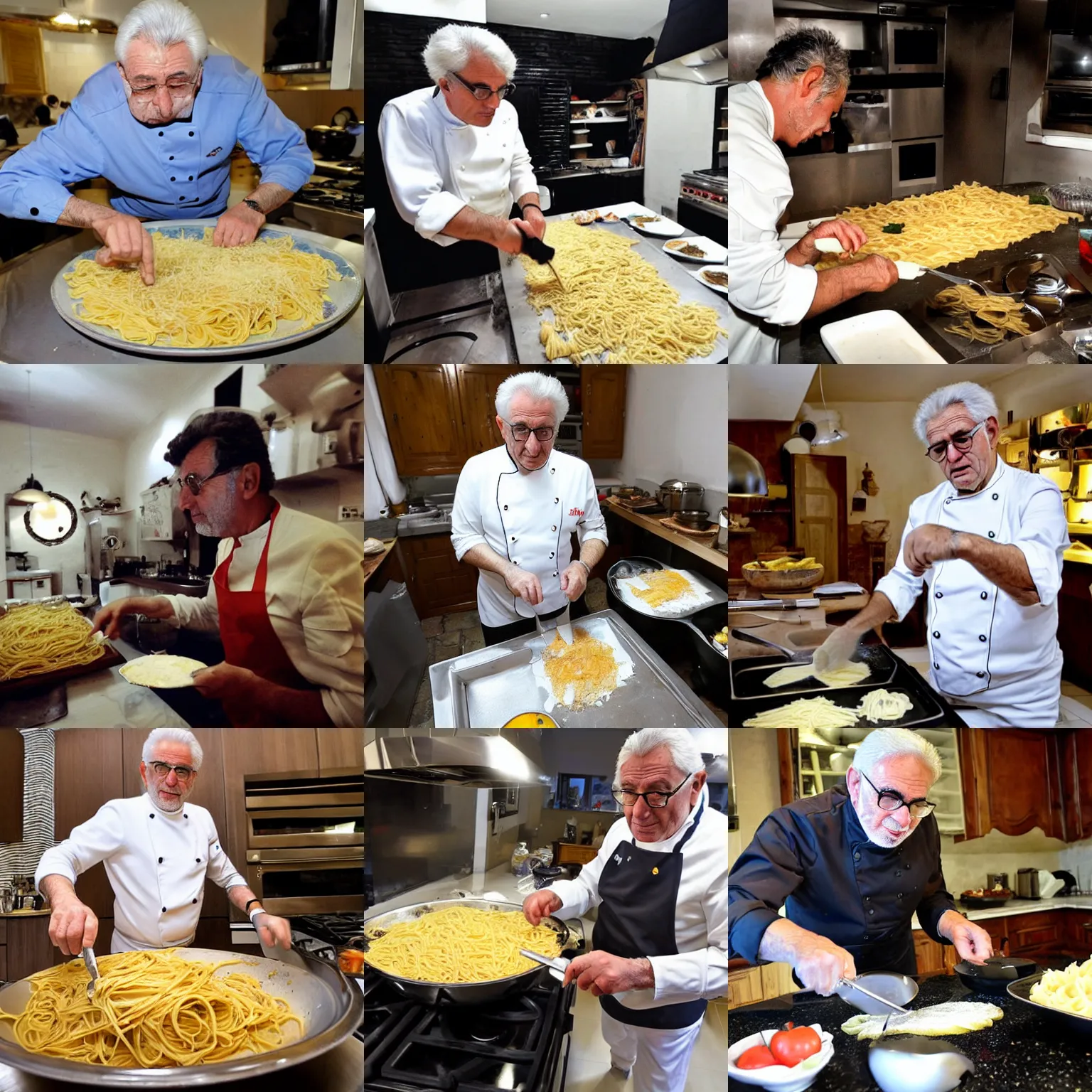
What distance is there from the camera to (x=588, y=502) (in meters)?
2.96

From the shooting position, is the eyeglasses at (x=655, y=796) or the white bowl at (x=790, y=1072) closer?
the white bowl at (x=790, y=1072)

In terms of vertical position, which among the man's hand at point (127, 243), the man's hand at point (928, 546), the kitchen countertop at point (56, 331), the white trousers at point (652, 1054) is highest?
the man's hand at point (127, 243)

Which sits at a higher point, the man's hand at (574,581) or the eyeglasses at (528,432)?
the eyeglasses at (528,432)

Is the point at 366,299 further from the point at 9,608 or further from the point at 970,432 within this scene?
the point at 970,432

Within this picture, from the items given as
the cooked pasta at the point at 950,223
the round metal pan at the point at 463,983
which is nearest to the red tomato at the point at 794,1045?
the round metal pan at the point at 463,983

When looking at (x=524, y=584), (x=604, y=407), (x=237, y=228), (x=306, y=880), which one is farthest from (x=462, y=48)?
(x=306, y=880)

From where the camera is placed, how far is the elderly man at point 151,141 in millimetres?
2867

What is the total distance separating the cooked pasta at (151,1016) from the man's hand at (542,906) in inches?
30.5

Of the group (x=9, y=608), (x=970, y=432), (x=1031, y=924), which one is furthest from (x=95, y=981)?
(x=970, y=432)

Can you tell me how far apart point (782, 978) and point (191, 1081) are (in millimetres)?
1773

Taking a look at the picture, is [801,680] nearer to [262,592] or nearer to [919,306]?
[919,306]

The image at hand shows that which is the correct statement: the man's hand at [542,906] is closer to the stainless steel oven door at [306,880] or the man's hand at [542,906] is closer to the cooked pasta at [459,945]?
the cooked pasta at [459,945]

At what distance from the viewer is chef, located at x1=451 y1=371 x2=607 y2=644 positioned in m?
2.91

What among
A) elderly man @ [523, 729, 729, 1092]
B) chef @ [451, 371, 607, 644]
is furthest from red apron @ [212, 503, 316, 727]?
elderly man @ [523, 729, 729, 1092]
